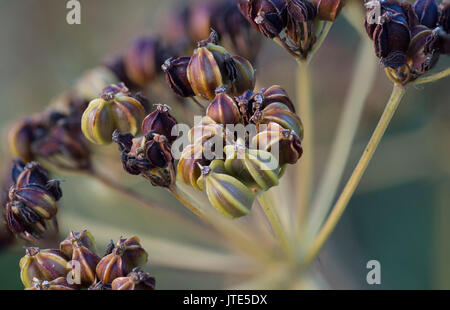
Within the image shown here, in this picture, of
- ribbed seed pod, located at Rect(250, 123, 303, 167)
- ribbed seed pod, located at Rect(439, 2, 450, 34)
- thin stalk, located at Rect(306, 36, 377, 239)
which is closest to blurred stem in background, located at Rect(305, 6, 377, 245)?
thin stalk, located at Rect(306, 36, 377, 239)

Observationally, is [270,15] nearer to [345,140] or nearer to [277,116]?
Answer: [277,116]

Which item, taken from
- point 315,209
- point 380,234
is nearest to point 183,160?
point 315,209

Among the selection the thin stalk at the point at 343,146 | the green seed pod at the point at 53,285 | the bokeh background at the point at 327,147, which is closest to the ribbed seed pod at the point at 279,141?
the thin stalk at the point at 343,146

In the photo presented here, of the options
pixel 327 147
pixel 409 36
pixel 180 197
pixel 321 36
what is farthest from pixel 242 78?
pixel 327 147

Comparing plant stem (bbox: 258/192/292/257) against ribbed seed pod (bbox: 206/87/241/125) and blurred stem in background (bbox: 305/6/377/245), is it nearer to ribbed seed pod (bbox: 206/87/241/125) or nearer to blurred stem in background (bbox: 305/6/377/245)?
blurred stem in background (bbox: 305/6/377/245)

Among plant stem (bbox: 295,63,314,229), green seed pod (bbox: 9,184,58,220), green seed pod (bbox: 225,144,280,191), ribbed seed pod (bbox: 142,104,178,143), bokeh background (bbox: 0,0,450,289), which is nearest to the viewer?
green seed pod (bbox: 225,144,280,191)
